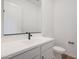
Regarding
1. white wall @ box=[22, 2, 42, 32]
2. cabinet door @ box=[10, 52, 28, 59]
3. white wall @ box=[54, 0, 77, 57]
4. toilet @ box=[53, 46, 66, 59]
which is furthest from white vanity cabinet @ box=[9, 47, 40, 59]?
white wall @ box=[54, 0, 77, 57]

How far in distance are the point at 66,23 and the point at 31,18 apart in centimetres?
137

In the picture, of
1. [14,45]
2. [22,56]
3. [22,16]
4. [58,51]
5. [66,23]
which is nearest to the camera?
[22,56]

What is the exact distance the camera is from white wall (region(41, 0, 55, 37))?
87.6 inches

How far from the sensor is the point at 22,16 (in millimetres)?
1537

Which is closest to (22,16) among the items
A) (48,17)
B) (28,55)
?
(28,55)

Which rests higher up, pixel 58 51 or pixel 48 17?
pixel 48 17

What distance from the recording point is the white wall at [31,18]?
5.28 feet

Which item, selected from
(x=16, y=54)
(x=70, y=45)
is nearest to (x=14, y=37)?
(x=16, y=54)

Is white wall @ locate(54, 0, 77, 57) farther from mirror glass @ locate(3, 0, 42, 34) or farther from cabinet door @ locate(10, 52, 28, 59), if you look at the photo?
cabinet door @ locate(10, 52, 28, 59)

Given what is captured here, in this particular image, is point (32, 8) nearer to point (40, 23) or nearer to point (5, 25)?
point (40, 23)

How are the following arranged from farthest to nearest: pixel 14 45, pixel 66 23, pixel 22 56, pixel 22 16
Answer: pixel 66 23
pixel 22 16
pixel 14 45
pixel 22 56

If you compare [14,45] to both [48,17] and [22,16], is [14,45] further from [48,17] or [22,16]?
[48,17]

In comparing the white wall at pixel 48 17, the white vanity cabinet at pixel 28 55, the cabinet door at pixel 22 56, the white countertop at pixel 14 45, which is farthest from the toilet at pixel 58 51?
the cabinet door at pixel 22 56

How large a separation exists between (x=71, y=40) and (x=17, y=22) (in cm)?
191
